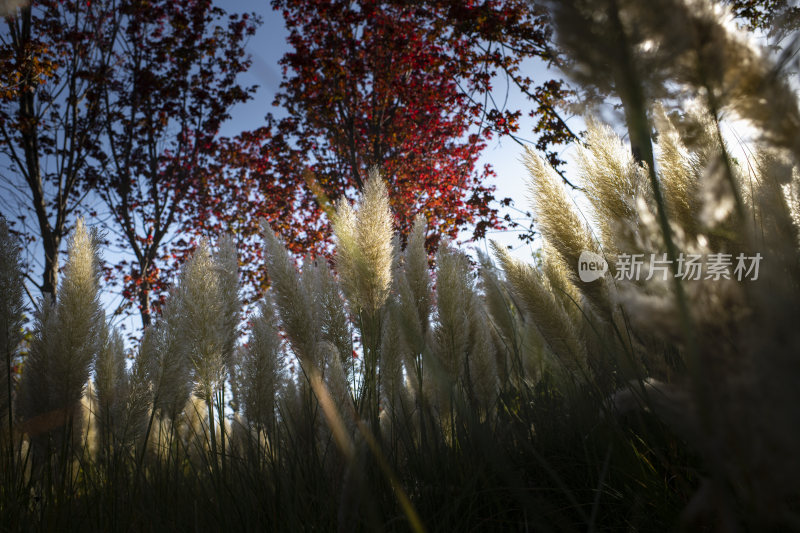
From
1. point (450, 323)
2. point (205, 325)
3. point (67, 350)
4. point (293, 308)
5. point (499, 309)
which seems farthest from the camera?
point (499, 309)

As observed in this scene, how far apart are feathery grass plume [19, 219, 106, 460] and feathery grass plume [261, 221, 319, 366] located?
84 centimetres

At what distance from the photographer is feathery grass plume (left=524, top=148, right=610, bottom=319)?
1909 millimetres

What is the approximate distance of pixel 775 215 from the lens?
137 centimetres

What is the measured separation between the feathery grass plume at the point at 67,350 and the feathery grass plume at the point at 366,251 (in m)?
1.18

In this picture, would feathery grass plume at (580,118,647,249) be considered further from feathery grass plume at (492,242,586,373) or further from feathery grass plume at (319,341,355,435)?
feathery grass plume at (319,341,355,435)

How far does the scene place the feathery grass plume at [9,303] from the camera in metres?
1.98

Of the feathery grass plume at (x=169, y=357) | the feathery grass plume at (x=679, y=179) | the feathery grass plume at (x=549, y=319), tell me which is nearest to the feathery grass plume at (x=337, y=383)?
the feathery grass plume at (x=169, y=357)

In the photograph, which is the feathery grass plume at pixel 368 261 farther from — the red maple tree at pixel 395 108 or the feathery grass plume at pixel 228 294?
the red maple tree at pixel 395 108

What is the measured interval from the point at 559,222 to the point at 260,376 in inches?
65.2

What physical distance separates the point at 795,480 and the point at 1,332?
2591mm

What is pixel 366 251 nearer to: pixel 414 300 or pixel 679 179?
pixel 414 300

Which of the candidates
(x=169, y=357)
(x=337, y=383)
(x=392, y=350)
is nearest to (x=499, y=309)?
(x=392, y=350)

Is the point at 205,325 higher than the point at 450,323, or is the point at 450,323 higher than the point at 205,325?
the point at 205,325

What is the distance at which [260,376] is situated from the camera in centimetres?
239
